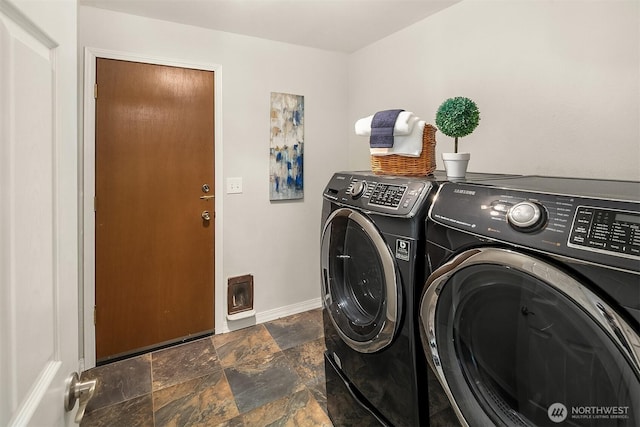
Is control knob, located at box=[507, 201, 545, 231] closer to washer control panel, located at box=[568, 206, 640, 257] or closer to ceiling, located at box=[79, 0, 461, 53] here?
washer control panel, located at box=[568, 206, 640, 257]

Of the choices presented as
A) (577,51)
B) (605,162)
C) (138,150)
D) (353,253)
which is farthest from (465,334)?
(138,150)

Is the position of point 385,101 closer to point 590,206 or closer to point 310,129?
point 310,129

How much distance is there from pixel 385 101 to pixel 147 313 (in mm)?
2404

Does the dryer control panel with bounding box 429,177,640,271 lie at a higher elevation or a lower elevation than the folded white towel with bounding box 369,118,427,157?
lower

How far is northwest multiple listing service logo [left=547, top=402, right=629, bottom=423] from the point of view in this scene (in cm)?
69

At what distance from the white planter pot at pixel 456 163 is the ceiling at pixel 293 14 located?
1253mm

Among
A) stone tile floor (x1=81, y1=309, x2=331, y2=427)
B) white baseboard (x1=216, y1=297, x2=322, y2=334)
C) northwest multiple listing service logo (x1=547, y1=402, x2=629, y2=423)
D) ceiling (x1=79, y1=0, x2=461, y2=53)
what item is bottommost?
stone tile floor (x1=81, y1=309, x2=331, y2=427)

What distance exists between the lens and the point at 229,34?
8.25ft

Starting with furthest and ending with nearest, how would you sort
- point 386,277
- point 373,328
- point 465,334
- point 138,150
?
point 138,150 < point 373,328 < point 386,277 < point 465,334

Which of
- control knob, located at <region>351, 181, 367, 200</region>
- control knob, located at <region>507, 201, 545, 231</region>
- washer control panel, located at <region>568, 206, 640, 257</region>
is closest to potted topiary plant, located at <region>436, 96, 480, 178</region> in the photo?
control knob, located at <region>351, 181, 367, 200</region>

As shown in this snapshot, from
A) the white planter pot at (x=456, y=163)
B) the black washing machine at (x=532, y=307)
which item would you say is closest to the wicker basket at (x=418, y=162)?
the white planter pot at (x=456, y=163)

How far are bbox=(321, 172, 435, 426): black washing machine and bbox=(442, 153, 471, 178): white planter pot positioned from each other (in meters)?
0.20

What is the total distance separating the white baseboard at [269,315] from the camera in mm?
2693

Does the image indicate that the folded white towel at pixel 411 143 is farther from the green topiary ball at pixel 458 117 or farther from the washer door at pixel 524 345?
the washer door at pixel 524 345
